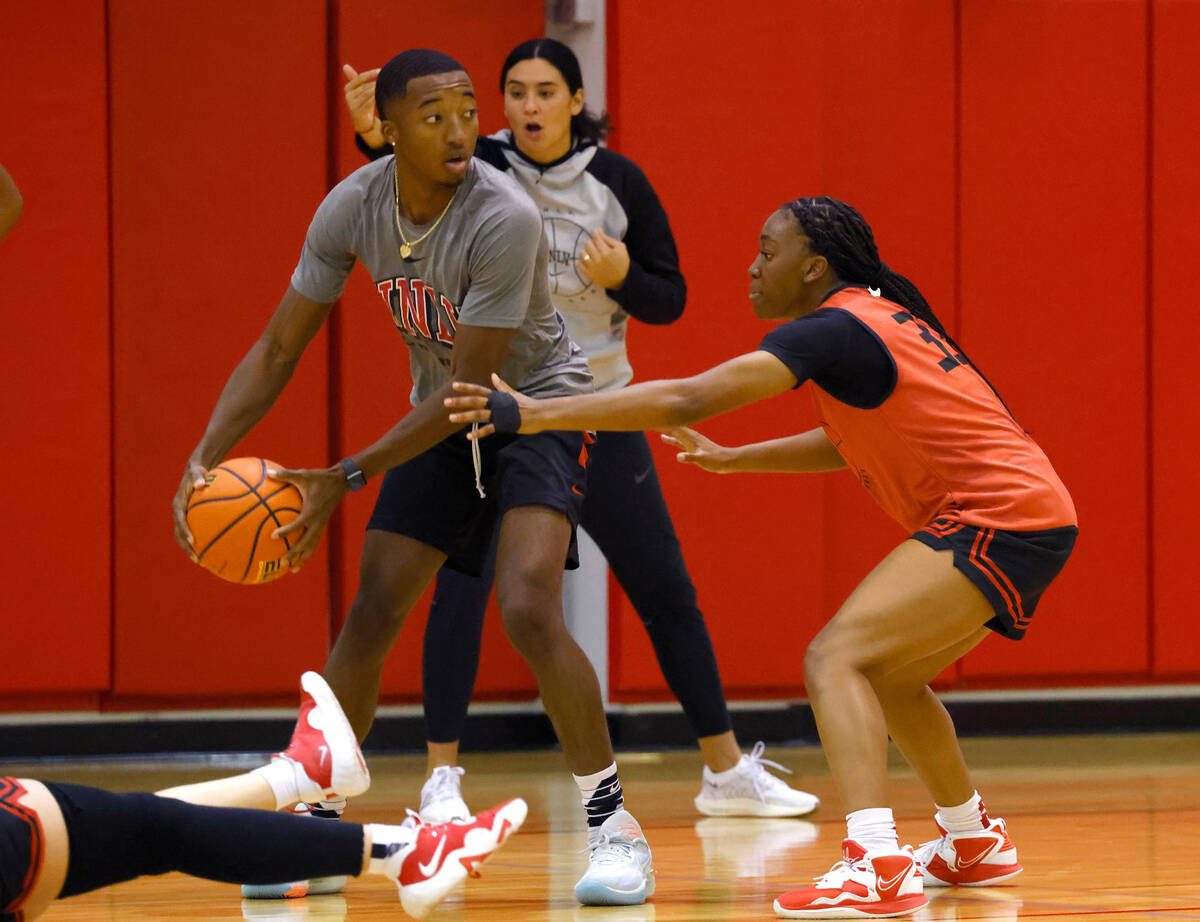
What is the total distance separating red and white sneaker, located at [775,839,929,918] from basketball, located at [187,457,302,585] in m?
1.16

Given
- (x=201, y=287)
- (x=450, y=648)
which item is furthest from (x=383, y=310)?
(x=450, y=648)

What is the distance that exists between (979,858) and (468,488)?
4.17 feet

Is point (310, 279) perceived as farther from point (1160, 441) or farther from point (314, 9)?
point (1160, 441)

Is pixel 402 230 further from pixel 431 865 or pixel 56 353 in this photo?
pixel 56 353

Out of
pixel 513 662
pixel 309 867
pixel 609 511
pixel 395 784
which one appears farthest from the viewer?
pixel 513 662

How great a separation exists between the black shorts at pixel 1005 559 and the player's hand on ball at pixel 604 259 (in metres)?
1.19

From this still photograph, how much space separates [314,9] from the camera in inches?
208

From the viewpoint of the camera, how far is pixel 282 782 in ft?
8.46

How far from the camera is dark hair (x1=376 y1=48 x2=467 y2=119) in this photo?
303 centimetres

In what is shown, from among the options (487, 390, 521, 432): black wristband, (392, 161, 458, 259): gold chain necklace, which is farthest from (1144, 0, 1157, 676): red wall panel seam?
(487, 390, 521, 432): black wristband

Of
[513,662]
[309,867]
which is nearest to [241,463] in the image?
[309,867]

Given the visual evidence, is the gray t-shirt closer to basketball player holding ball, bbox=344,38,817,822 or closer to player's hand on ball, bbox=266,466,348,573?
player's hand on ball, bbox=266,466,348,573

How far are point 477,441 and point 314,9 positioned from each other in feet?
8.85

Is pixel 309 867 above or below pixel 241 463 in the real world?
below
